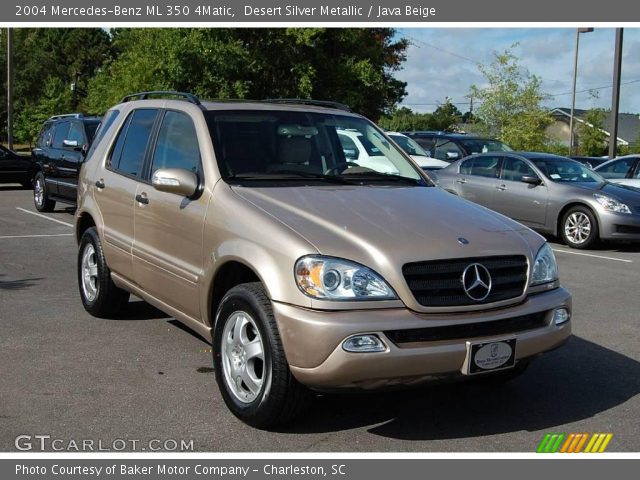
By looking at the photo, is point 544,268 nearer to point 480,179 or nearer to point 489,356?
point 489,356

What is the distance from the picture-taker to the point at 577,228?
12742 mm

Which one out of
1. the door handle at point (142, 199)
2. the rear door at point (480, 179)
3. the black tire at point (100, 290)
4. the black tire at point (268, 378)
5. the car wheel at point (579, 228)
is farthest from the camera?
the rear door at point (480, 179)

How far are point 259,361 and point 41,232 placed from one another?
9394mm

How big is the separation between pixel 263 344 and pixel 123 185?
95.2 inches

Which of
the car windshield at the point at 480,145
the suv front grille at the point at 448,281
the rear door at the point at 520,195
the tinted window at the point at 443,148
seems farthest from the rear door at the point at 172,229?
the tinted window at the point at 443,148

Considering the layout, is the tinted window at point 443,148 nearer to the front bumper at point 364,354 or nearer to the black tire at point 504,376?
the black tire at point 504,376

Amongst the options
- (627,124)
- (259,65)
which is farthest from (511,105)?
(627,124)

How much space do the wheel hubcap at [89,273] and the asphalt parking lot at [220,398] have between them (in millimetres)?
218

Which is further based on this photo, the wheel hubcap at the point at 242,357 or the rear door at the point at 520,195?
the rear door at the point at 520,195

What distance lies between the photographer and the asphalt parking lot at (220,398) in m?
4.30

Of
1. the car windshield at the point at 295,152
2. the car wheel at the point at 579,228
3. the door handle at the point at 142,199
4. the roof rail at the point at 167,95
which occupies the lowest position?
the car wheel at the point at 579,228

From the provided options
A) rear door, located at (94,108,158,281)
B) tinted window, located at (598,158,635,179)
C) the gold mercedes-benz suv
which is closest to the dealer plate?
the gold mercedes-benz suv

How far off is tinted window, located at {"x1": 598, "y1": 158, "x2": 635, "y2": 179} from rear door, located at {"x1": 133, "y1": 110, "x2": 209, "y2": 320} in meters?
12.3

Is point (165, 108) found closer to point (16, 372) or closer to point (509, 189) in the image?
point (16, 372)
